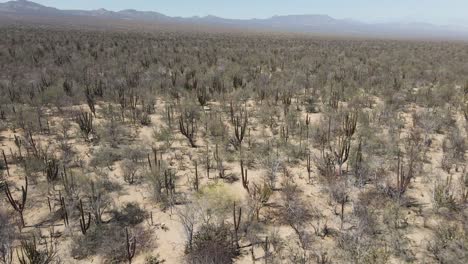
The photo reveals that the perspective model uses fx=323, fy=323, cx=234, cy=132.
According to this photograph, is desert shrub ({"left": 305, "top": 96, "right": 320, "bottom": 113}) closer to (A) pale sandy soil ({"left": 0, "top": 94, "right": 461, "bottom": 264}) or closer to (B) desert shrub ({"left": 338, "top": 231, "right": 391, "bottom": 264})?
(A) pale sandy soil ({"left": 0, "top": 94, "right": 461, "bottom": 264})

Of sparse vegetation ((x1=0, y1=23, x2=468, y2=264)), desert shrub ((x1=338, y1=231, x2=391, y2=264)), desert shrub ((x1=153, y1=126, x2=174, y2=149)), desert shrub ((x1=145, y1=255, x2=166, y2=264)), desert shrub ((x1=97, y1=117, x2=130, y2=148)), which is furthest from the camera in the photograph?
desert shrub ((x1=153, y1=126, x2=174, y2=149))

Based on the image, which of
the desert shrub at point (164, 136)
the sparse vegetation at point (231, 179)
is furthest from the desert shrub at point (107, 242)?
the desert shrub at point (164, 136)

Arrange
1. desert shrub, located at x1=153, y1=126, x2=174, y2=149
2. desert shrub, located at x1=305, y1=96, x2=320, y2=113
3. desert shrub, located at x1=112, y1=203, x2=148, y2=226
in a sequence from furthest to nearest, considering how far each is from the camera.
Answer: desert shrub, located at x1=305, y1=96, x2=320, y2=113
desert shrub, located at x1=153, y1=126, x2=174, y2=149
desert shrub, located at x1=112, y1=203, x2=148, y2=226

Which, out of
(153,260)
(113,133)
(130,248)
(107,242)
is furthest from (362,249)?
(113,133)

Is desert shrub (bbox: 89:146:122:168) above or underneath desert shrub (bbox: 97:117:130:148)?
underneath

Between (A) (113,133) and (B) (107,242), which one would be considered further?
(A) (113,133)

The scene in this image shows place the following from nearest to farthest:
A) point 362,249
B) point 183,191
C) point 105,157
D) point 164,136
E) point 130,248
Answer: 1. point 362,249
2. point 130,248
3. point 183,191
4. point 105,157
5. point 164,136

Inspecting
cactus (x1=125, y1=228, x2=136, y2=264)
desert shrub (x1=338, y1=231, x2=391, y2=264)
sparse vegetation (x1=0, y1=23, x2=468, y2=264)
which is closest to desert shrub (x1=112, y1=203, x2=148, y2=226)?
sparse vegetation (x1=0, y1=23, x2=468, y2=264)

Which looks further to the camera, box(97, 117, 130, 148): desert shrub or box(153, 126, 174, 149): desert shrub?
box(153, 126, 174, 149): desert shrub

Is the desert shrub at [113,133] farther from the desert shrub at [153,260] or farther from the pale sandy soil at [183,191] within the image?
the desert shrub at [153,260]

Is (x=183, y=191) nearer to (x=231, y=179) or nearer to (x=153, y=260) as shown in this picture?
(x=231, y=179)

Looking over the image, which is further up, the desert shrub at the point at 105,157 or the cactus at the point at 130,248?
the desert shrub at the point at 105,157

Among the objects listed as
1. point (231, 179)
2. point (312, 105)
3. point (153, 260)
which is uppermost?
point (312, 105)
